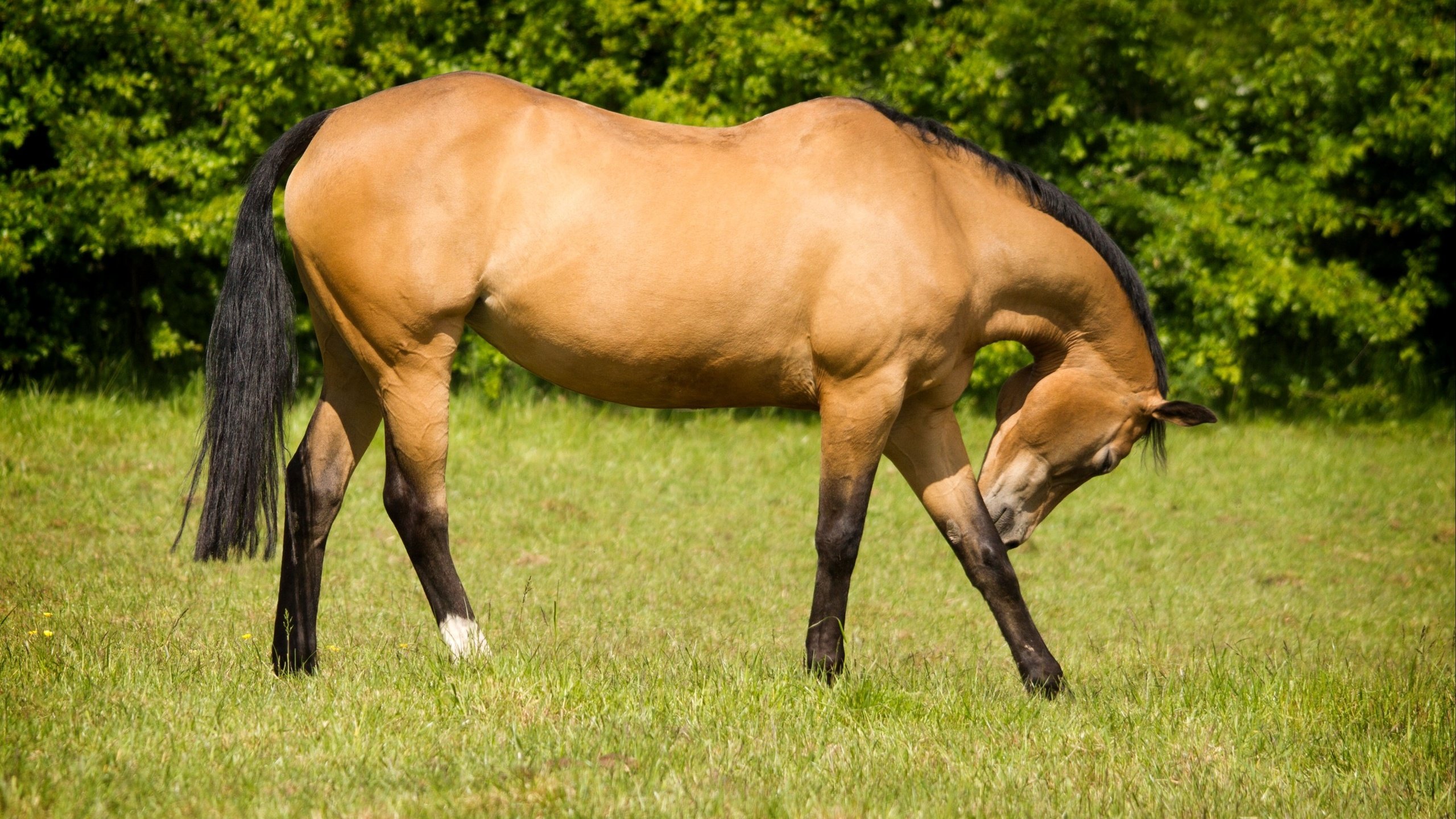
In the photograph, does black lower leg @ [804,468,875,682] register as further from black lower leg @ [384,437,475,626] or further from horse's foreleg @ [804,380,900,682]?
black lower leg @ [384,437,475,626]

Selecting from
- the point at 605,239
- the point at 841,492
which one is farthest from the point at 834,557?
the point at 605,239

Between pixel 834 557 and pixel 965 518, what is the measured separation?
60 centimetres

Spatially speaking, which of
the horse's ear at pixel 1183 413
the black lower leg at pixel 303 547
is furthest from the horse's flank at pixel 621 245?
the horse's ear at pixel 1183 413

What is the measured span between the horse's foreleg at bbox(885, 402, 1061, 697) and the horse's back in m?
0.64

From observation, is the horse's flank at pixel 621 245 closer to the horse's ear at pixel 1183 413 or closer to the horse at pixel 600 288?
the horse at pixel 600 288

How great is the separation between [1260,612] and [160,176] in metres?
8.53

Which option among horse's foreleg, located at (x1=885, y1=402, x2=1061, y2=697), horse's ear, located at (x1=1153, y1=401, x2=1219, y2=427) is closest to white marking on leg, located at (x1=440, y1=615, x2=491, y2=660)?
horse's foreleg, located at (x1=885, y1=402, x2=1061, y2=697)

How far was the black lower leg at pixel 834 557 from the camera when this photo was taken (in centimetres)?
439

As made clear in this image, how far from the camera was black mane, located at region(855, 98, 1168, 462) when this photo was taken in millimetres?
4707

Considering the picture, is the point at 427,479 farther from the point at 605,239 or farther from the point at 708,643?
the point at 708,643

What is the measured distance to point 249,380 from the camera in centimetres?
436

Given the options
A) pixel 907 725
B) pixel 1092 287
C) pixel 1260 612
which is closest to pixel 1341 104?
pixel 1260 612

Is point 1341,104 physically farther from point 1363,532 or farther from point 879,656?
point 879,656

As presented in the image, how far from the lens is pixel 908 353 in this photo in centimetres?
425
